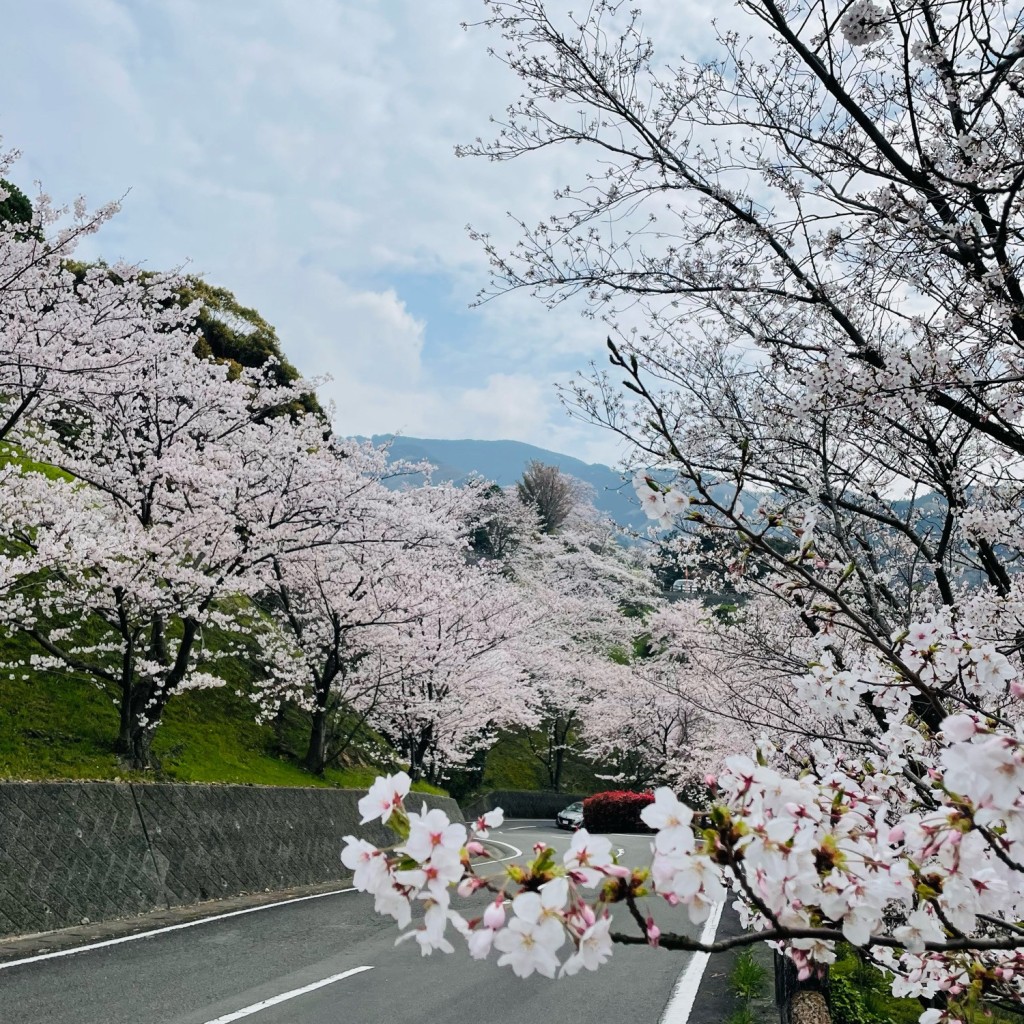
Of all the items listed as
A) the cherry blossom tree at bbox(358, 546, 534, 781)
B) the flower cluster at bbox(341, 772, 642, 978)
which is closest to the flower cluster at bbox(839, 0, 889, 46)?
the flower cluster at bbox(341, 772, 642, 978)

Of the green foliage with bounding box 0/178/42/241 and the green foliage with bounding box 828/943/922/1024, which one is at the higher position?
the green foliage with bounding box 0/178/42/241

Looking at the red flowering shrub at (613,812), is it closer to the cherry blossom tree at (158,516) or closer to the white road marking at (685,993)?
the cherry blossom tree at (158,516)

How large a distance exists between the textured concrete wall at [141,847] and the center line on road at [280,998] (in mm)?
3613

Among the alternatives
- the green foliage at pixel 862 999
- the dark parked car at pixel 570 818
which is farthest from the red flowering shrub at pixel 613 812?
the green foliage at pixel 862 999

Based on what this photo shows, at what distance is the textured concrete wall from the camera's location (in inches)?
348

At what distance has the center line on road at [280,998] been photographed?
6.16m

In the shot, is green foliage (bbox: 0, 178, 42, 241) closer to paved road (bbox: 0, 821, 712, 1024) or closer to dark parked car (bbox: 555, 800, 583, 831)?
paved road (bbox: 0, 821, 712, 1024)

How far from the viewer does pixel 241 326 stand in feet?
101

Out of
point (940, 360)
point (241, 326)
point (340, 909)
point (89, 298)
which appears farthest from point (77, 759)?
point (241, 326)

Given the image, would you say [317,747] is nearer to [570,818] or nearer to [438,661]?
[438,661]

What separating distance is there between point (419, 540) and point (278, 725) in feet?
23.2

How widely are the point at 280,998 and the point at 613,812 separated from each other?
2212cm

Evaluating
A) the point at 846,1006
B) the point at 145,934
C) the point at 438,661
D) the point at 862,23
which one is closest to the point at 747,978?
the point at 846,1006

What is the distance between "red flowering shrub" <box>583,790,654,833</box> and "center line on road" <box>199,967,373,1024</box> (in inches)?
795
